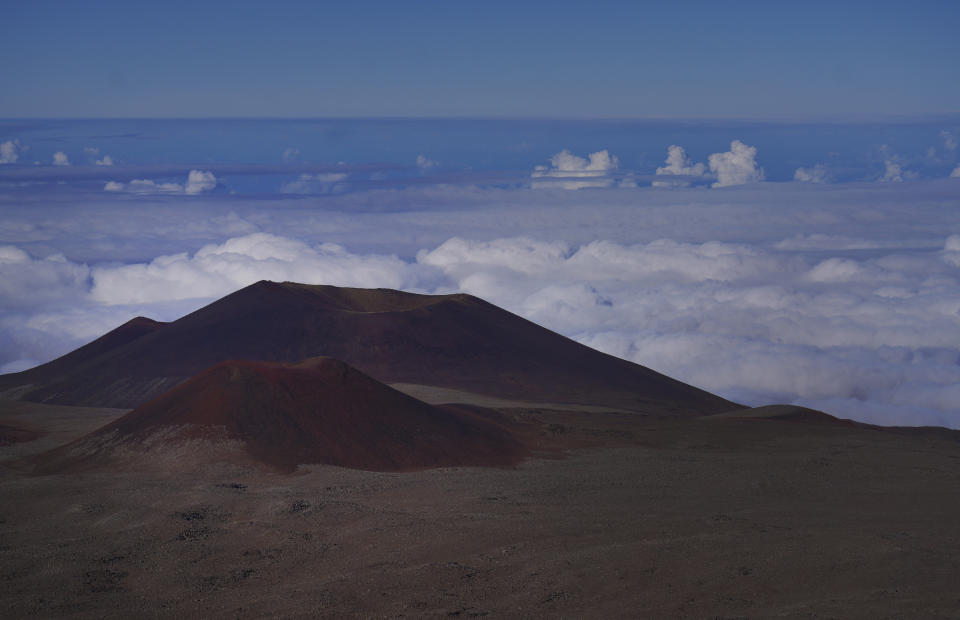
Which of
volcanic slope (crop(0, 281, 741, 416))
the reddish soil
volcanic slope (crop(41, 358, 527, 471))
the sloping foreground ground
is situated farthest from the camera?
volcanic slope (crop(0, 281, 741, 416))

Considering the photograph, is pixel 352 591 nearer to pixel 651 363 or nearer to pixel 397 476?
pixel 397 476

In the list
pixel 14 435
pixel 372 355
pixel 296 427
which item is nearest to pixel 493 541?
pixel 296 427

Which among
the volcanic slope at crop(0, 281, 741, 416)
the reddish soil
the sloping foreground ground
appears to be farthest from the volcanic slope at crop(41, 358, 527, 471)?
the volcanic slope at crop(0, 281, 741, 416)

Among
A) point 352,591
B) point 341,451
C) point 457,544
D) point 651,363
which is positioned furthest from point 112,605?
point 651,363

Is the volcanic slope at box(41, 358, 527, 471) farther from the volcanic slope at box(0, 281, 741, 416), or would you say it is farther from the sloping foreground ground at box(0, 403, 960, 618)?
the volcanic slope at box(0, 281, 741, 416)

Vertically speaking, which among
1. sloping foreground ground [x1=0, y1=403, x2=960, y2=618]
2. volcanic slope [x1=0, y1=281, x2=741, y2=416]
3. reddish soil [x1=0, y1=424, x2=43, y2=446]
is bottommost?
sloping foreground ground [x1=0, y1=403, x2=960, y2=618]
